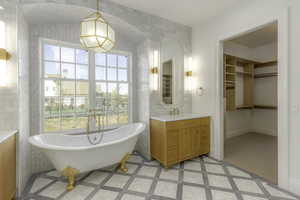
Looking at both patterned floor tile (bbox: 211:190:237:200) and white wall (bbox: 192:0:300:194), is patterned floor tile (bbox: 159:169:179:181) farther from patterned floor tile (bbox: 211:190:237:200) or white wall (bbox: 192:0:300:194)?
white wall (bbox: 192:0:300:194)

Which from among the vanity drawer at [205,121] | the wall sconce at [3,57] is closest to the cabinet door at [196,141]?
the vanity drawer at [205,121]

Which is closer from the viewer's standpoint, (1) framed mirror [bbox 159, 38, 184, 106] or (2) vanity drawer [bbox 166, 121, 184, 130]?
(2) vanity drawer [bbox 166, 121, 184, 130]

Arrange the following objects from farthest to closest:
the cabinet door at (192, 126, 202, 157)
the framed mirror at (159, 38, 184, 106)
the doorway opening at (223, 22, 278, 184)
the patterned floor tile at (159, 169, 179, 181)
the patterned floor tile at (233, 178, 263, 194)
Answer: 1. the doorway opening at (223, 22, 278, 184)
2. the framed mirror at (159, 38, 184, 106)
3. the cabinet door at (192, 126, 202, 157)
4. the patterned floor tile at (159, 169, 179, 181)
5. the patterned floor tile at (233, 178, 263, 194)

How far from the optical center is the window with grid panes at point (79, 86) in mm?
2287

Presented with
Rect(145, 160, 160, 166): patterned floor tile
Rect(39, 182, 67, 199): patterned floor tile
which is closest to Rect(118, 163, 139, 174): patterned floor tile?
Rect(145, 160, 160, 166): patterned floor tile

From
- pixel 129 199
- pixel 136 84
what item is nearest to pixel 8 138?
pixel 129 199

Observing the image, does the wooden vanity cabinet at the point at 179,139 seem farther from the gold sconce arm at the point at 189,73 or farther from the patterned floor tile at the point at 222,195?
the gold sconce arm at the point at 189,73

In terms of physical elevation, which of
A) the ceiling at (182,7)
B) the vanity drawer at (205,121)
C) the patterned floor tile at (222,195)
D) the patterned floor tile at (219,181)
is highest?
the ceiling at (182,7)

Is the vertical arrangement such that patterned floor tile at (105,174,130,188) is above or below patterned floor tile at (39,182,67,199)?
below

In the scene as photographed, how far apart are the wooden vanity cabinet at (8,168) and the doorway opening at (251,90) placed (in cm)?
392

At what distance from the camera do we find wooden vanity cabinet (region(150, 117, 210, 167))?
226cm

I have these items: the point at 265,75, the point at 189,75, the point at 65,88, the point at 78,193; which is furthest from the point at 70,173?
the point at 265,75

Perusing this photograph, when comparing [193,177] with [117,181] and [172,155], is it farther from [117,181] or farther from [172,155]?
[117,181]

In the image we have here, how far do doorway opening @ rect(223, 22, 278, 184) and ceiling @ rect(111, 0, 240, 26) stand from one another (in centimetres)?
135
